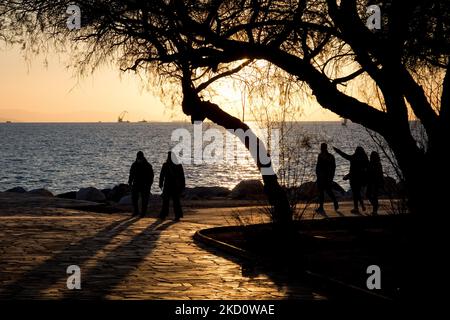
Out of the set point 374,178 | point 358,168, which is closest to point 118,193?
point 358,168

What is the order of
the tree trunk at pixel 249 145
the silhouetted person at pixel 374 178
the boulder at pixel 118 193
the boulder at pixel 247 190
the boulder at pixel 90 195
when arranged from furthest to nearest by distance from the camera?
the boulder at pixel 118 193
the boulder at pixel 90 195
the boulder at pixel 247 190
the silhouetted person at pixel 374 178
the tree trunk at pixel 249 145

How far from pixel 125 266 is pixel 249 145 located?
12.3ft

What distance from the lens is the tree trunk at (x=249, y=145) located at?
13.7 metres

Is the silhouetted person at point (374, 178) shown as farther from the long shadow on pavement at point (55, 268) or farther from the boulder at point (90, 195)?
the boulder at point (90, 195)

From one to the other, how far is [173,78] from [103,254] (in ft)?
15.4

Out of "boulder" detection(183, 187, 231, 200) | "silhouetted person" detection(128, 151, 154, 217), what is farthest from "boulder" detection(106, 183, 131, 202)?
"silhouetted person" detection(128, 151, 154, 217)

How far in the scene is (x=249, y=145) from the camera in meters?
14.4

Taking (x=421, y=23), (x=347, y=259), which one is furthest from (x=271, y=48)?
(x=347, y=259)

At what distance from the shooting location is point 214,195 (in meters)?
40.5

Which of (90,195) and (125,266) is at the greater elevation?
(90,195)

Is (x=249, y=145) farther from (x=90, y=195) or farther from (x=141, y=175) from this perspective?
(x=90, y=195)

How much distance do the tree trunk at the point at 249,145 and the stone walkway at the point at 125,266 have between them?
1.39 meters

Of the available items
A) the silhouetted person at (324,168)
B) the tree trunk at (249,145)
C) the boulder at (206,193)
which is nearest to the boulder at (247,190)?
the boulder at (206,193)
